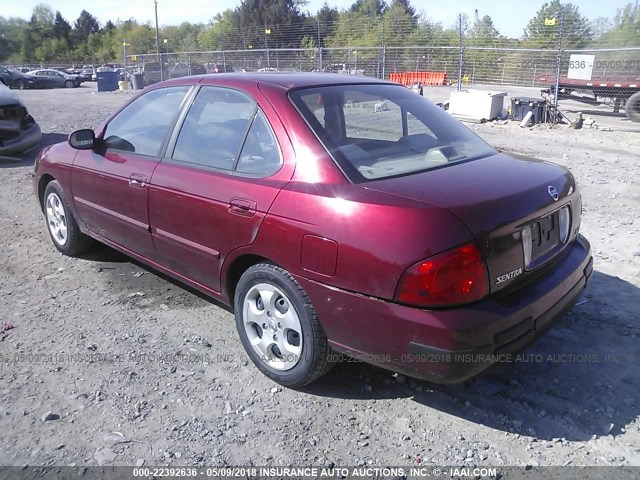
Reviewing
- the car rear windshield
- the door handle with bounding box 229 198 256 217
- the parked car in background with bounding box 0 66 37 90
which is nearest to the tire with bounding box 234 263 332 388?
the door handle with bounding box 229 198 256 217

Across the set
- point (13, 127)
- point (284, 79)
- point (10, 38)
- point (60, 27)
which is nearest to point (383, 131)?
point (284, 79)

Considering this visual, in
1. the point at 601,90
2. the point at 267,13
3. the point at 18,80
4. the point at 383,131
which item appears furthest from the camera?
the point at 267,13

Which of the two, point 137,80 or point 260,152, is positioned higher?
point 137,80

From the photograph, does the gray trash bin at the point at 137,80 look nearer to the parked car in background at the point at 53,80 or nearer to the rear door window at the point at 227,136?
the parked car in background at the point at 53,80

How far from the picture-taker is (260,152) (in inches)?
120

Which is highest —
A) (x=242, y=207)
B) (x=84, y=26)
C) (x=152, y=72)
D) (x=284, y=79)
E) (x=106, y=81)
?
(x=84, y=26)

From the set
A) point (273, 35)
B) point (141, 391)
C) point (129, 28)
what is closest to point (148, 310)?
point (141, 391)

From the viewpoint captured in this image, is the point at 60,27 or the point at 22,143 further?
the point at 60,27

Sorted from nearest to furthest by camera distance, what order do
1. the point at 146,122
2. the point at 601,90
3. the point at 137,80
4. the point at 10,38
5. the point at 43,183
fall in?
the point at 146,122 → the point at 43,183 → the point at 601,90 → the point at 137,80 → the point at 10,38

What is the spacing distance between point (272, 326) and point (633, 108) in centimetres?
1632

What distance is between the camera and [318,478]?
240 centimetres

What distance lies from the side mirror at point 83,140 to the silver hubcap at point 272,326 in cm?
205

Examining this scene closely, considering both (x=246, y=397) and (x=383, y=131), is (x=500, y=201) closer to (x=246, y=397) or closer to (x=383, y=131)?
(x=383, y=131)

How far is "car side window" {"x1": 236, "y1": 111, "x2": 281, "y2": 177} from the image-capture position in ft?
9.68
